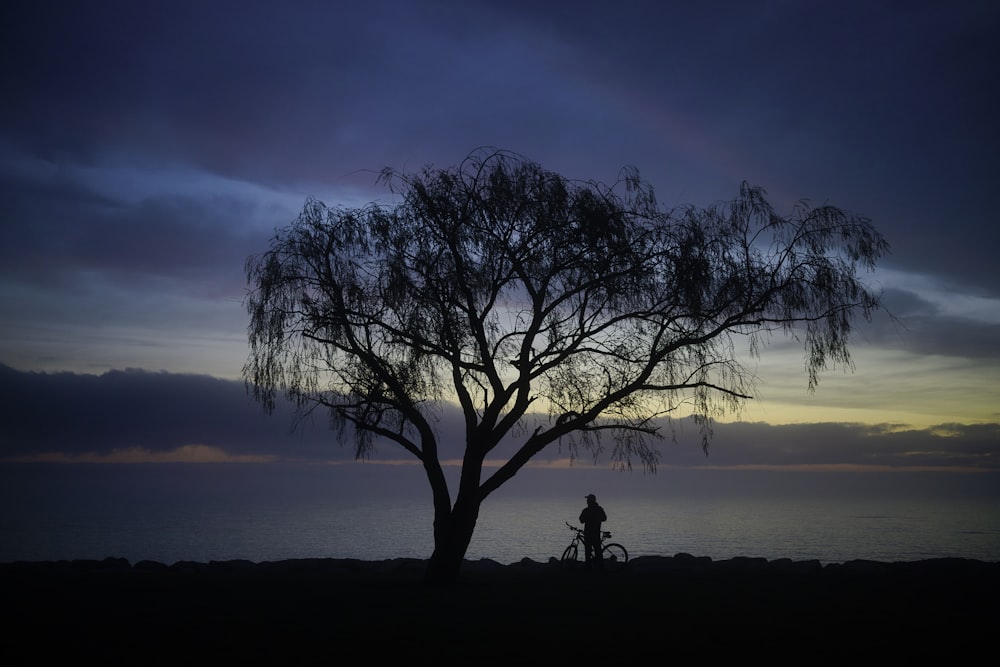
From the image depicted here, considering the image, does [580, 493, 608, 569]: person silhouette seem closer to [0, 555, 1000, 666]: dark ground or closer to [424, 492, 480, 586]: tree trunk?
[0, 555, 1000, 666]: dark ground

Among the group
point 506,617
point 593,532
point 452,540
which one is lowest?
point 506,617

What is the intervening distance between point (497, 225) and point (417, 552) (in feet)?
159

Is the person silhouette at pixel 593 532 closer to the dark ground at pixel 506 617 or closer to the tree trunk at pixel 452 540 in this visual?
the dark ground at pixel 506 617

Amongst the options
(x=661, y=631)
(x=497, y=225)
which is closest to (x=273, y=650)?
(x=661, y=631)

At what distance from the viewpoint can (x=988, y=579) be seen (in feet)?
56.7

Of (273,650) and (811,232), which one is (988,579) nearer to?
(811,232)

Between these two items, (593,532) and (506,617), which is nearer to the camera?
(506,617)

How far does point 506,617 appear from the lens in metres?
13.0

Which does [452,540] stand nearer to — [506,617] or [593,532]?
[506,617]

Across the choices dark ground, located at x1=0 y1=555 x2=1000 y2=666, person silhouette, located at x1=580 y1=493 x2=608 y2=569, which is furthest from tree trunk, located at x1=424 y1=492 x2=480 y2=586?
person silhouette, located at x1=580 y1=493 x2=608 y2=569

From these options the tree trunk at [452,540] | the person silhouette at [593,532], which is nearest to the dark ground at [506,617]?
the tree trunk at [452,540]

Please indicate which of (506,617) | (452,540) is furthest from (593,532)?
(506,617)

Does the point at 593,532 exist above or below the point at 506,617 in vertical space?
above

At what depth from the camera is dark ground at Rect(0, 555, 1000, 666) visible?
10180 mm
